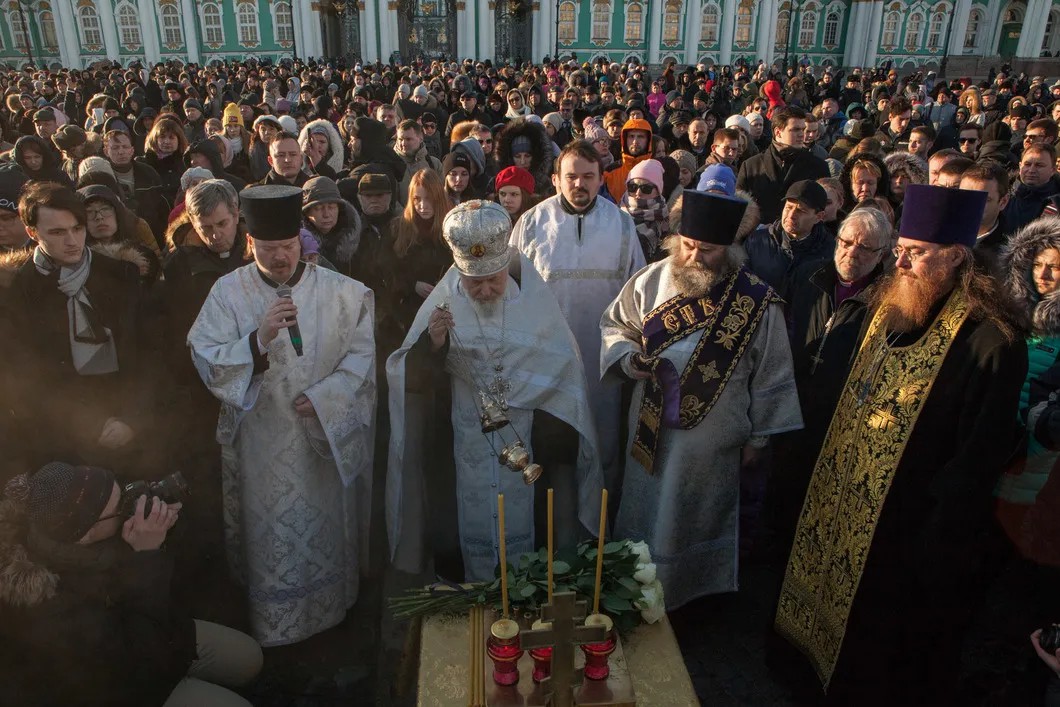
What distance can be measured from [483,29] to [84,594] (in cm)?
4033

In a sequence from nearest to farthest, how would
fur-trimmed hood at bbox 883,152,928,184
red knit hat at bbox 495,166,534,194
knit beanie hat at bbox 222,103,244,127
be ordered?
1. red knit hat at bbox 495,166,534,194
2. fur-trimmed hood at bbox 883,152,928,184
3. knit beanie hat at bbox 222,103,244,127

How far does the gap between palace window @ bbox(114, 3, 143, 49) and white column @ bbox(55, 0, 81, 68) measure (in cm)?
236

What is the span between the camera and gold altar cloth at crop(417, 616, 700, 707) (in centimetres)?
224

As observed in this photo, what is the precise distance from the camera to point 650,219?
5.40 meters

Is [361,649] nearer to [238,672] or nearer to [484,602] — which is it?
[238,672]

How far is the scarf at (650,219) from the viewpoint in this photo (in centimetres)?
532

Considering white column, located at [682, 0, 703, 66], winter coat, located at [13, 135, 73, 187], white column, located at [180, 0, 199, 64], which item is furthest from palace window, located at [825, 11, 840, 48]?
winter coat, located at [13, 135, 73, 187]

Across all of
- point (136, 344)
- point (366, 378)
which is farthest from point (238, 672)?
point (136, 344)

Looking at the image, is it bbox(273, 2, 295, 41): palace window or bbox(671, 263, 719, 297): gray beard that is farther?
bbox(273, 2, 295, 41): palace window

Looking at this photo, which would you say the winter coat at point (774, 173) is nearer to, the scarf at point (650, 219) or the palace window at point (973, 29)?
the scarf at point (650, 219)

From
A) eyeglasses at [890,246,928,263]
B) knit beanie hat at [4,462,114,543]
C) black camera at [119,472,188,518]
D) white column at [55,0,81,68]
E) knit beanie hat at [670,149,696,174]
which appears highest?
white column at [55,0,81,68]

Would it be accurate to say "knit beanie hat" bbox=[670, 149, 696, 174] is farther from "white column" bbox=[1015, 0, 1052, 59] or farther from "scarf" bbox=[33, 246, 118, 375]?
"white column" bbox=[1015, 0, 1052, 59]

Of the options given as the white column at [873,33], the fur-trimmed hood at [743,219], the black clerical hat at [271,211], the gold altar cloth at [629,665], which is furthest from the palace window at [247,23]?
the gold altar cloth at [629,665]

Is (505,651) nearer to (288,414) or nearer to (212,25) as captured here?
(288,414)
